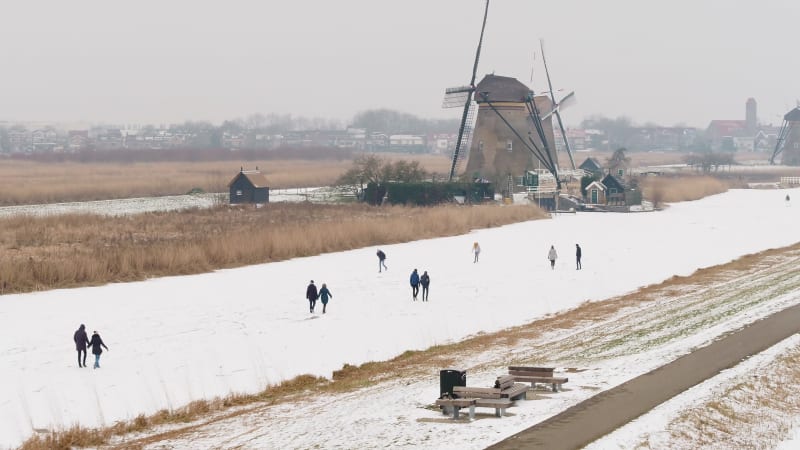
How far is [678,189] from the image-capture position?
341 feet

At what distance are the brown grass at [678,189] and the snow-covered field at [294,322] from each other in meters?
37.1

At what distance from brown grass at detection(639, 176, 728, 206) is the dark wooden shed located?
35024 millimetres

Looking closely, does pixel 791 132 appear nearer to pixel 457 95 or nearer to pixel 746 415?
pixel 457 95

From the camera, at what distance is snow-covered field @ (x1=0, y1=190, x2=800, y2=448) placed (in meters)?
19.5

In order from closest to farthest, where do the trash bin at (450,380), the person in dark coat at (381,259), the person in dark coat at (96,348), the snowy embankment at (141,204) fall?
the trash bin at (450,380)
the person in dark coat at (96,348)
the person in dark coat at (381,259)
the snowy embankment at (141,204)

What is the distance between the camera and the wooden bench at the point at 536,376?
19.2 m

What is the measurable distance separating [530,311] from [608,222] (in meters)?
41.4

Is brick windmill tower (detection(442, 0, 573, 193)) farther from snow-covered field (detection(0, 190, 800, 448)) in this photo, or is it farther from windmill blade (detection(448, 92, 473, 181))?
snow-covered field (detection(0, 190, 800, 448))

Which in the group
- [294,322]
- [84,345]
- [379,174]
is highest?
[379,174]

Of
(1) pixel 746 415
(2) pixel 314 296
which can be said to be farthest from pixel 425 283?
(1) pixel 746 415

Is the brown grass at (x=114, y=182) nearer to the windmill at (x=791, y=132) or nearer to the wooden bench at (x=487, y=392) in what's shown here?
the wooden bench at (x=487, y=392)

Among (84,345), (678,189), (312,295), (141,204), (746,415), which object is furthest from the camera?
(678,189)

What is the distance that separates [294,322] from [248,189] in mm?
49649

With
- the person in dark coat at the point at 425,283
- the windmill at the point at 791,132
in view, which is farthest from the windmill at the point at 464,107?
the windmill at the point at 791,132
